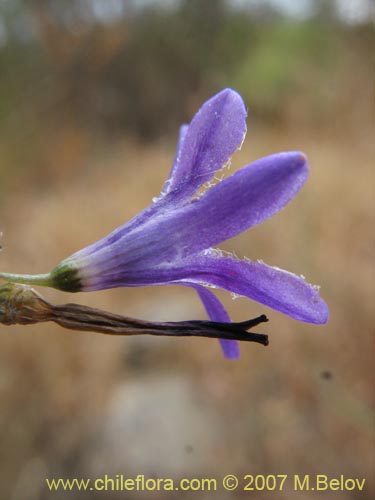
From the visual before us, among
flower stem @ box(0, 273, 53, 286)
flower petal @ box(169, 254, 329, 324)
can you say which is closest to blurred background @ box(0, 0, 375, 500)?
flower petal @ box(169, 254, 329, 324)

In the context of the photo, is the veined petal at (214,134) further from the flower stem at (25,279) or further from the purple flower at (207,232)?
the flower stem at (25,279)

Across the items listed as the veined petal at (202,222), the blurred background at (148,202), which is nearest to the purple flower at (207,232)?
the veined petal at (202,222)

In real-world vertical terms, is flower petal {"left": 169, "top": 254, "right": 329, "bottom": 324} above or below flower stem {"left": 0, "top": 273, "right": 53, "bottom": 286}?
below

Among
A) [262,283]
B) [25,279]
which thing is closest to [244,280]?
[262,283]

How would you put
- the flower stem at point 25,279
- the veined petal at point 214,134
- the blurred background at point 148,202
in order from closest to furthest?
the flower stem at point 25,279, the veined petal at point 214,134, the blurred background at point 148,202

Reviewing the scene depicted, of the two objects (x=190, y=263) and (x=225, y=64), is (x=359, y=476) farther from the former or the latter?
(x=225, y=64)

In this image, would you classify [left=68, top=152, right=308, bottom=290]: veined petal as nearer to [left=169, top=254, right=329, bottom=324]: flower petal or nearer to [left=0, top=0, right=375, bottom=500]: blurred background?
[left=169, top=254, right=329, bottom=324]: flower petal

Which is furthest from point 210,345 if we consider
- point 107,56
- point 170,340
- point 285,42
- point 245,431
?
point 285,42
